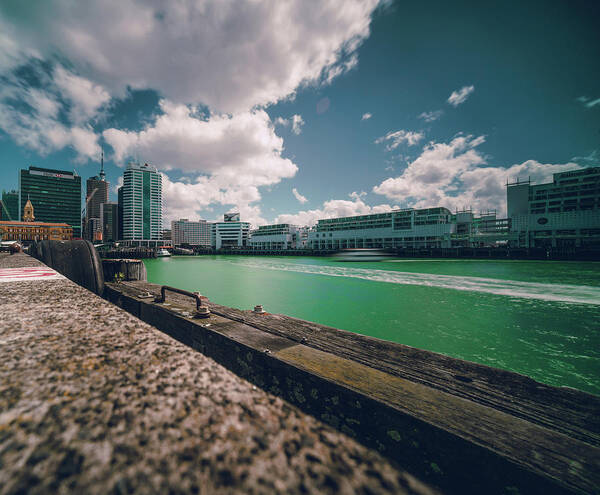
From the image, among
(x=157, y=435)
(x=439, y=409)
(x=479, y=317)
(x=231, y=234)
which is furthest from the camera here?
(x=231, y=234)

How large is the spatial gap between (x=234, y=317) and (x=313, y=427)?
346 cm

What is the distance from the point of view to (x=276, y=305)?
43.7 ft

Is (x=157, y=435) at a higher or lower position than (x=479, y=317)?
higher

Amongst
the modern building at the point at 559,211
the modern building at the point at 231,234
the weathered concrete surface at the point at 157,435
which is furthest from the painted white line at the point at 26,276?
the modern building at the point at 231,234

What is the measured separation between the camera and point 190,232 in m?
186

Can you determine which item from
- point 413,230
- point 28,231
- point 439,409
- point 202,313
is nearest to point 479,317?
point 439,409

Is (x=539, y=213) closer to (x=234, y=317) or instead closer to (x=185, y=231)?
(x=234, y=317)

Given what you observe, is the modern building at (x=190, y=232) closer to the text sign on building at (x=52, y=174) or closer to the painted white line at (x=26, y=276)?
the text sign on building at (x=52, y=174)

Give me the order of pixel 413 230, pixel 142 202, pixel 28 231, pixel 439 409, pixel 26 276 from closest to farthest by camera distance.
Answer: pixel 439 409 < pixel 26 276 < pixel 28 231 < pixel 413 230 < pixel 142 202

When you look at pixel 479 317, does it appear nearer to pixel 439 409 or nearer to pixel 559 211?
pixel 439 409

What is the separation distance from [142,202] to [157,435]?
15054cm

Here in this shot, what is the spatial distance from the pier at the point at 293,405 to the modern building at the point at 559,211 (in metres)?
76.4

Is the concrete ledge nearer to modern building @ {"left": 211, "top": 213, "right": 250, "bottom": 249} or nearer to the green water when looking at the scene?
the green water

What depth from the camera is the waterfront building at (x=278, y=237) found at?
10744 cm
